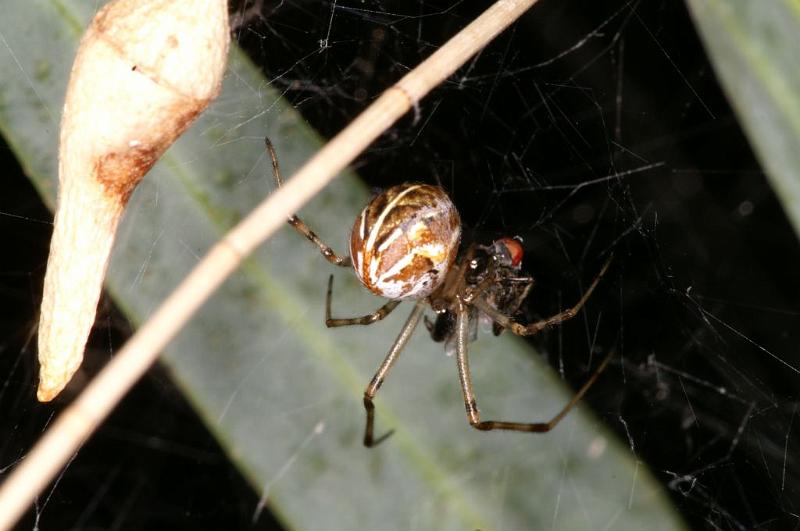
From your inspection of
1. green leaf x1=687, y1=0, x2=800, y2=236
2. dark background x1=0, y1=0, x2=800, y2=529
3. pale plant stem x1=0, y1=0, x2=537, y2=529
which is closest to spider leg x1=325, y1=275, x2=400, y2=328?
dark background x1=0, y1=0, x2=800, y2=529

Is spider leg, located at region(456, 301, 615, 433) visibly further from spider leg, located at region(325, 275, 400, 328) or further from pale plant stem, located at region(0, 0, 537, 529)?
pale plant stem, located at region(0, 0, 537, 529)

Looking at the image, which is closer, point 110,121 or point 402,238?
point 110,121

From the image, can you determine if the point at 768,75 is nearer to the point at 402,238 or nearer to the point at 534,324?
the point at 402,238

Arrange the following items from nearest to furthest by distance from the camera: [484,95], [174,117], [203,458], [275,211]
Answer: [275,211], [174,117], [484,95], [203,458]

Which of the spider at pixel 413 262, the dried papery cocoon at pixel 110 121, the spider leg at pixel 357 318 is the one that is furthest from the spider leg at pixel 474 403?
the dried papery cocoon at pixel 110 121

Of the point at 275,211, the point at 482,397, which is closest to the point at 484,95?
the point at 482,397

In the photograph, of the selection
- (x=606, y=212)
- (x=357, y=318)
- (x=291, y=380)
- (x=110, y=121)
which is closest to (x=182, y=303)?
(x=110, y=121)

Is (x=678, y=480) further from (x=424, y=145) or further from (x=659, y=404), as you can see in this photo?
(x=424, y=145)
